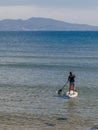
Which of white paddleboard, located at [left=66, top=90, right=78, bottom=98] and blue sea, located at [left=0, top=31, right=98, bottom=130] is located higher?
white paddleboard, located at [left=66, top=90, right=78, bottom=98]

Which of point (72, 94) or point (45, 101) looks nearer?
point (45, 101)

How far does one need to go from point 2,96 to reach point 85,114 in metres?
10.2

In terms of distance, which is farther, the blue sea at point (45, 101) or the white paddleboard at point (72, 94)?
the white paddleboard at point (72, 94)

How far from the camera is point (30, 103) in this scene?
38.8 metres

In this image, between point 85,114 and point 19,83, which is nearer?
point 85,114

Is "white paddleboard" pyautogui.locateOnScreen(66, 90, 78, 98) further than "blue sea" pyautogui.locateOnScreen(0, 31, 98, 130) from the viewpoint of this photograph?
Result: Yes

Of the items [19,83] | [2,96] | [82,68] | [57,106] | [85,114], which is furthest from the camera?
[82,68]

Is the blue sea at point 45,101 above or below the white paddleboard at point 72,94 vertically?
below

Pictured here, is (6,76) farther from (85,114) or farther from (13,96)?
(85,114)

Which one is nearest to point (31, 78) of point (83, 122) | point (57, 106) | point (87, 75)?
point (87, 75)

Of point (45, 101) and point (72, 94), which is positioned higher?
point (72, 94)

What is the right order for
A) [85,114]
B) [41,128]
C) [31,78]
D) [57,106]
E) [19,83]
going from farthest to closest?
[31,78] < [19,83] < [57,106] < [85,114] < [41,128]

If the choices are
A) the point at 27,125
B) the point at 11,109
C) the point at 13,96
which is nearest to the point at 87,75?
the point at 13,96

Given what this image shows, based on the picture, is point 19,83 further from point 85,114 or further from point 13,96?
point 85,114
